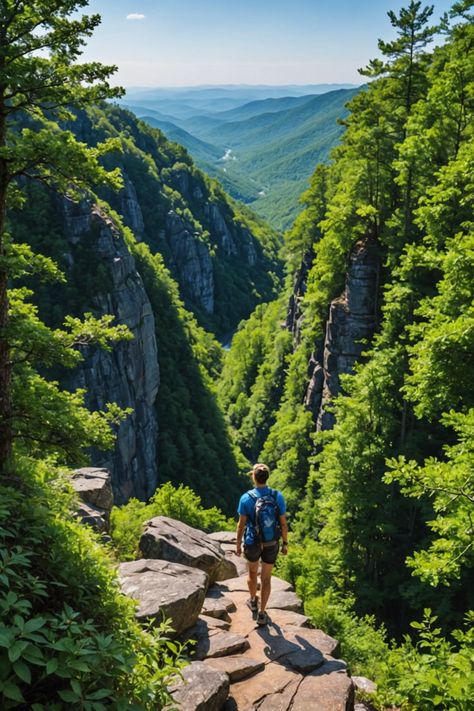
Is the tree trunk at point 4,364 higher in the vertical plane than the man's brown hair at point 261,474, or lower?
higher

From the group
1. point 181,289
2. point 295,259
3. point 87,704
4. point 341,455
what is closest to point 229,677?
point 87,704

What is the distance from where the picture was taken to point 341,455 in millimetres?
22078

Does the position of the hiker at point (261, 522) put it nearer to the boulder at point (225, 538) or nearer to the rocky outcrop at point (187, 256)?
the boulder at point (225, 538)

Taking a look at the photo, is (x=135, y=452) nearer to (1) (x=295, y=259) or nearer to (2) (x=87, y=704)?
(1) (x=295, y=259)

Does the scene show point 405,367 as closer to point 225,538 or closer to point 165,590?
point 225,538

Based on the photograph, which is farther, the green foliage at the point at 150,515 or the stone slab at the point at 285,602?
the green foliage at the point at 150,515

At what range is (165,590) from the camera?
Answer: 888cm

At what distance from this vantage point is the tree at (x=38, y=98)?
25.5ft

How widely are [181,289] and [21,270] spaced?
419 ft

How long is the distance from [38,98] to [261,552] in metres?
8.61

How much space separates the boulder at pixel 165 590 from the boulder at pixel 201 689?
1018 millimetres

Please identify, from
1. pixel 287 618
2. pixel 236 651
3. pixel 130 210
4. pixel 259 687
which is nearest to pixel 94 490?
pixel 287 618

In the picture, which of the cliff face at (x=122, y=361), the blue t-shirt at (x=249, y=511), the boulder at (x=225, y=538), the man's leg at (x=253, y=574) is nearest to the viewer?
the blue t-shirt at (x=249, y=511)

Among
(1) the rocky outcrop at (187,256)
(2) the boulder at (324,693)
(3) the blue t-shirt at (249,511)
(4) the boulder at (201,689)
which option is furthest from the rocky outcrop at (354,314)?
(1) the rocky outcrop at (187,256)
